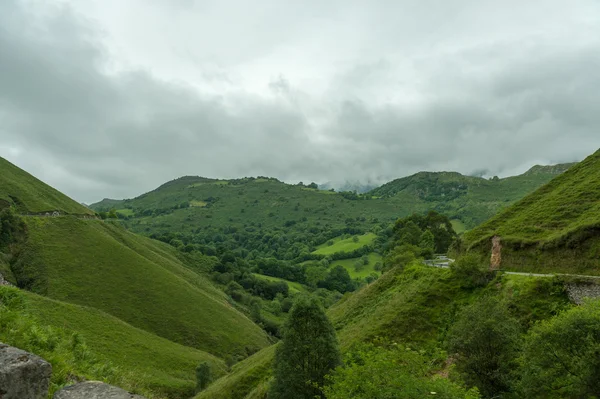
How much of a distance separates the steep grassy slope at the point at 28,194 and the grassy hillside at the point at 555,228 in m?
114

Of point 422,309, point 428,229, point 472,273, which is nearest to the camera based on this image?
point 422,309

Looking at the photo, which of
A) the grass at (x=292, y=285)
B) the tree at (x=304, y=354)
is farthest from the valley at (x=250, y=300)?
the grass at (x=292, y=285)

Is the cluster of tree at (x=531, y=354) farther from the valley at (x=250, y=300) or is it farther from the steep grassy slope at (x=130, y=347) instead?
the steep grassy slope at (x=130, y=347)

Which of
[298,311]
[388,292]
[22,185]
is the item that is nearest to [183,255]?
[22,185]

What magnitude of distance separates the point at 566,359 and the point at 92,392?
72.2 feet

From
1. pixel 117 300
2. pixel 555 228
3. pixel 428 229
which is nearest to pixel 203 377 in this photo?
pixel 117 300

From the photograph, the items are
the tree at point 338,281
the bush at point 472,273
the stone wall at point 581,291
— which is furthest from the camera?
the tree at point 338,281

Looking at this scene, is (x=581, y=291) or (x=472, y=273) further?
(x=472, y=273)

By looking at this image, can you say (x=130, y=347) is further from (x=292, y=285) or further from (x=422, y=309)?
(x=292, y=285)

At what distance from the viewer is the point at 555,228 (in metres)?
39.8

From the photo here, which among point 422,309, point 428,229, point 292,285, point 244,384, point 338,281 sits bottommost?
point 292,285

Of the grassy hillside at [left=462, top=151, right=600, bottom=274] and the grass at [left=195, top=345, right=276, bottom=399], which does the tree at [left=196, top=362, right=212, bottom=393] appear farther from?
the grassy hillside at [left=462, top=151, right=600, bottom=274]

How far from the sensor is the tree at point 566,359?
1786 centimetres

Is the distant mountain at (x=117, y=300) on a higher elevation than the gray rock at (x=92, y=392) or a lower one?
lower
